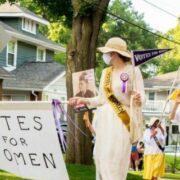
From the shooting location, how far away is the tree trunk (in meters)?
15.3

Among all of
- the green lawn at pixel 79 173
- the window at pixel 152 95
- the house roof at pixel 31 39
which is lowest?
the green lawn at pixel 79 173

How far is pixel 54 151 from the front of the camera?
642cm

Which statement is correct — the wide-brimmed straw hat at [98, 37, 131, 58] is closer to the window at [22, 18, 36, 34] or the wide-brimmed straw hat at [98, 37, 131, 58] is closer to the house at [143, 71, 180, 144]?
the window at [22, 18, 36, 34]

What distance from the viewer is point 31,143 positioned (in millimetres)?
6480

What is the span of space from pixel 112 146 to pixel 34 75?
3134cm

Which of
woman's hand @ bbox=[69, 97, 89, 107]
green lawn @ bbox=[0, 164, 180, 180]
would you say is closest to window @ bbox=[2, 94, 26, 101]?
green lawn @ bbox=[0, 164, 180, 180]

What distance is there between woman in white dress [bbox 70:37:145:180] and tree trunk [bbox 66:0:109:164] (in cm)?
887

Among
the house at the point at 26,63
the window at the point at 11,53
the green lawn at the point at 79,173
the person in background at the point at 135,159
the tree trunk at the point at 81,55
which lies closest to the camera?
the green lawn at the point at 79,173

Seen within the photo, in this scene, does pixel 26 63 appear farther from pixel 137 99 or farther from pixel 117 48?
pixel 137 99

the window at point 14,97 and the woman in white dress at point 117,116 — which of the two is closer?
the woman in white dress at point 117,116

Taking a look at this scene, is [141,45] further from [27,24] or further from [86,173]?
[86,173]

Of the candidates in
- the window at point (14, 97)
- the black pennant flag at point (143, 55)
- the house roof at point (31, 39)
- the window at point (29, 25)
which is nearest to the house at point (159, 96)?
the house roof at point (31, 39)

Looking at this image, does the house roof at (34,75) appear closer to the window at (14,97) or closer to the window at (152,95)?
the window at (14,97)

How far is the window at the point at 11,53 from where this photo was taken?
36.5 meters
